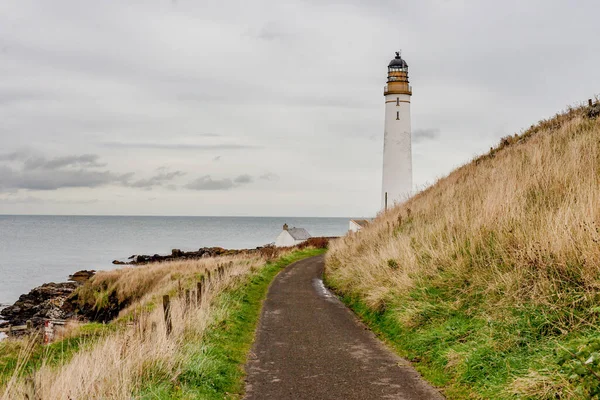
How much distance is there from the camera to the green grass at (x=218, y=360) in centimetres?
652

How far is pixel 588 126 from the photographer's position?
Answer: 52.3 ft

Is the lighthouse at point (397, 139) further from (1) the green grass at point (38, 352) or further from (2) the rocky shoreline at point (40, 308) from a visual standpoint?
(1) the green grass at point (38, 352)

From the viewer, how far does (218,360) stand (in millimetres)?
7953

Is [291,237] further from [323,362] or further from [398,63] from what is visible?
[323,362]

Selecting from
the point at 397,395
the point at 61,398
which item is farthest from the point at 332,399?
the point at 61,398

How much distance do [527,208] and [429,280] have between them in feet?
8.05

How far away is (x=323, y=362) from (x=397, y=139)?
34.3 meters

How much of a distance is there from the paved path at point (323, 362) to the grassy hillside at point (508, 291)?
0.49 m

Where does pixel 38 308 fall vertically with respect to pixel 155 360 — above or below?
below

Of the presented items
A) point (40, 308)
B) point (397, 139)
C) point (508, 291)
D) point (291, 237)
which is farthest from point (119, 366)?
point (291, 237)

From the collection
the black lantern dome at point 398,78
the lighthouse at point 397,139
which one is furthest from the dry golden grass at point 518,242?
the black lantern dome at point 398,78

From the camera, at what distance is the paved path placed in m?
6.94

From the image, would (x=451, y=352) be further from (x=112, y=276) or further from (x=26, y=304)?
(x=26, y=304)

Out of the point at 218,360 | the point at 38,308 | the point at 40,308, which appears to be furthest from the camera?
the point at 38,308
